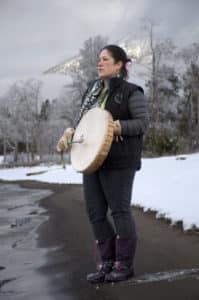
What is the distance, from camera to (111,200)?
3.43 m

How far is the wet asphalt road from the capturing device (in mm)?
3135

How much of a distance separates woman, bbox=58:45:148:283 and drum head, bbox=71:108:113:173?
0.26 feet

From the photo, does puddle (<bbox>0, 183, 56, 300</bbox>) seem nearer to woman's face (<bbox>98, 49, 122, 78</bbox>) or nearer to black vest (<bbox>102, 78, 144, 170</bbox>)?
black vest (<bbox>102, 78, 144, 170</bbox>)

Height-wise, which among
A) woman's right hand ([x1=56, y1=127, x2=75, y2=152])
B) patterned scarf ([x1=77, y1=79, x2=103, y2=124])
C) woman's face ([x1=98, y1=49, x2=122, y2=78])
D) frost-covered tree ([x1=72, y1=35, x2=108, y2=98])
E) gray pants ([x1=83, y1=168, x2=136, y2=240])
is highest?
frost-covered tree ([x1=72, y1=35, x2=108, y2=98])

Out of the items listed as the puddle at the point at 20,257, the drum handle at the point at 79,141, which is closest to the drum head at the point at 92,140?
the drum handle at the point at 79,141

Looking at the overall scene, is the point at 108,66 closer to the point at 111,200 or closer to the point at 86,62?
the point at 111,200

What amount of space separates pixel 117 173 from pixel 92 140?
12.2 inches

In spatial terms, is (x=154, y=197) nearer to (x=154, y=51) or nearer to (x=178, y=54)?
(x=154, y=51)

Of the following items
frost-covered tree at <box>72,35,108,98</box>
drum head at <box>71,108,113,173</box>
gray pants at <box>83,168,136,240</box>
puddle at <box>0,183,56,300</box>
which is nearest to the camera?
drum head at <box>71,108,113,173</box>

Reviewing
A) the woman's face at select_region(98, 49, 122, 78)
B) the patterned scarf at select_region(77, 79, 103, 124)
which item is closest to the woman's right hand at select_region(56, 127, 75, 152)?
the patterned scarf at select_region(77, 79, 103, 124)

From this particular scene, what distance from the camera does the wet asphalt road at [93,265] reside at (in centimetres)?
313

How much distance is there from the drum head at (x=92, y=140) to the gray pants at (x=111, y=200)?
14 centimetres

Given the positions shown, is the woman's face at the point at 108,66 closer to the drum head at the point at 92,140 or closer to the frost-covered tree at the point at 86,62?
the drum head at the point at 92,140

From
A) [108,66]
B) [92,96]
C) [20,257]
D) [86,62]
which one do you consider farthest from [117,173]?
[86,62]
